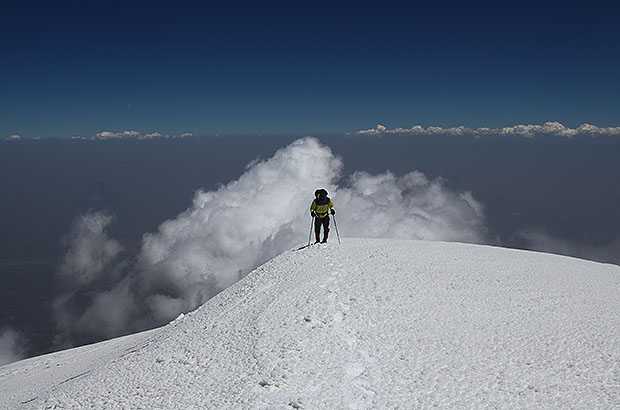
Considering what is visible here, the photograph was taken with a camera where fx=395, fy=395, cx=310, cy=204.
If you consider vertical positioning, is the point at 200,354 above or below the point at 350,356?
below

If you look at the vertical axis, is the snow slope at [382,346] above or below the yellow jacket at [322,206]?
below

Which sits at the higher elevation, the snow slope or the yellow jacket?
the yellow jacket

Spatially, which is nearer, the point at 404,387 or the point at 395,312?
the point at 404,387

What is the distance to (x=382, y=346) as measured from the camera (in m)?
11.0

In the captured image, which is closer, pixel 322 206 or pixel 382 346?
pixel 382 346

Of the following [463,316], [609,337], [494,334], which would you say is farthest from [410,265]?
[609,337]

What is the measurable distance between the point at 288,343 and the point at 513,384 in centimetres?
575

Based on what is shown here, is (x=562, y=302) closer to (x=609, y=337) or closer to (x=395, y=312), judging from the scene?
(x=609, y=337)

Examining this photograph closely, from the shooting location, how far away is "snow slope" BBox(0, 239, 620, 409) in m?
9.15

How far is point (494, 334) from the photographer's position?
37.9ft

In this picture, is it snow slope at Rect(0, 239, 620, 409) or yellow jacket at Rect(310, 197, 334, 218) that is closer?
snow slope at Rect(0, 239, 620, 409)

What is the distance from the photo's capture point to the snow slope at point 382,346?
360 inches

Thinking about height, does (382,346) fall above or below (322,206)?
below

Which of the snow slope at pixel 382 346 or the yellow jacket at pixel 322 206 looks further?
the yellow jacket at pixel 322 206
